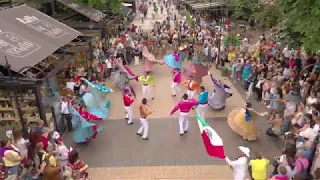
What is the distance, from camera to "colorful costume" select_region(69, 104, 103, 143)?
370 inches

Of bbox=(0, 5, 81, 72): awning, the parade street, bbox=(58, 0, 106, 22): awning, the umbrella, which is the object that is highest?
bbox=(0, 5, 81, 72): awning

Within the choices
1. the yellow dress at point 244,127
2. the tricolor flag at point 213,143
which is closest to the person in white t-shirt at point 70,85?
the yellow dress at point 244,127

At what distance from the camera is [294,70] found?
1306cm

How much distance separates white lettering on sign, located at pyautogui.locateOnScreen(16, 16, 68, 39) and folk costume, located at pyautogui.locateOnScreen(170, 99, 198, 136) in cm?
582

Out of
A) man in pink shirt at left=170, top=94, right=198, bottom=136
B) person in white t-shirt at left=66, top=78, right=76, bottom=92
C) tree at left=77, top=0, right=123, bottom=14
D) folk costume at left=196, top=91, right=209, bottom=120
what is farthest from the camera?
tree at left=77, top=0, right=123, bottom=14

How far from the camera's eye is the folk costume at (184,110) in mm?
9664

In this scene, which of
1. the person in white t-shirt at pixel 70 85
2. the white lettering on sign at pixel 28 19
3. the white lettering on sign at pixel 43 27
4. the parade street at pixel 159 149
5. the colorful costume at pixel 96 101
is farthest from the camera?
the person in white t-shirt at pixel 70 85

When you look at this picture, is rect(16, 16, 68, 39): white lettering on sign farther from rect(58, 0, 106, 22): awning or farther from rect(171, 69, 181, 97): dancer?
rect(58, 0, 106, 22): awning

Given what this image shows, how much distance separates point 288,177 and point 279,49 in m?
11.7

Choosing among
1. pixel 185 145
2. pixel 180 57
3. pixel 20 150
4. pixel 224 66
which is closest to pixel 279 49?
pixel 224 66

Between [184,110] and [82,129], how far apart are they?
3.20 meters

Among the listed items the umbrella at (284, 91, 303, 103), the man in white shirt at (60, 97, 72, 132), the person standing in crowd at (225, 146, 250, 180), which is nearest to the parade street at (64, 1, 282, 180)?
the man in white shirt at (60, 97, 72, 132)

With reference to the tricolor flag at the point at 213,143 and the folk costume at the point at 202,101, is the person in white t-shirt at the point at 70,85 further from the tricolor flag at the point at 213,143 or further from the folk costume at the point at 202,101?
the tricolor flag at the point at 213,143

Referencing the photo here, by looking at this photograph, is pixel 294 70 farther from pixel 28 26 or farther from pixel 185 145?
pixel 28 26
